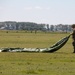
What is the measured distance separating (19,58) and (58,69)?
18.1ft

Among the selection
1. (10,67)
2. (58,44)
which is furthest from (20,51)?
(10,67)

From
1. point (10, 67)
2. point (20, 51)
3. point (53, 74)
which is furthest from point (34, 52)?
point (53, 74)

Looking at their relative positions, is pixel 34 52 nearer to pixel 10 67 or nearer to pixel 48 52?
pixel 48 52

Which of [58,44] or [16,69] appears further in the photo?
[58,44]

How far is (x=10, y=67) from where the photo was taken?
18172 millimetres

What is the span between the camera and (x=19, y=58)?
75.0ft

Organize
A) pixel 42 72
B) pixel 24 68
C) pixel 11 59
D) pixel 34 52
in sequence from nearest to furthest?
pixel 42 72 < pixel 24 68 < pixel 11 59 < pixel 34 52

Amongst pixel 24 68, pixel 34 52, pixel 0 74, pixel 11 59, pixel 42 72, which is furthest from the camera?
pixel 34 52

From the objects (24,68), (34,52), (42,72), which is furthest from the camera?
(34,52)

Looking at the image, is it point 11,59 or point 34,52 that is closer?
point 11,59

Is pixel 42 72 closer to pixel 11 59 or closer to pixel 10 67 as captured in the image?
pixel 10 67

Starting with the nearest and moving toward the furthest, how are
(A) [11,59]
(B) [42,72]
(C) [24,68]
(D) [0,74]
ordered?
(D) [0,74] → (B) [42,72] → (C) [24,68] → (A) [11,59]

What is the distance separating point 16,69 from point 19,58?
211 inches

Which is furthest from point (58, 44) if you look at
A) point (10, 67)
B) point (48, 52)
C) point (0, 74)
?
point (0, 74)
